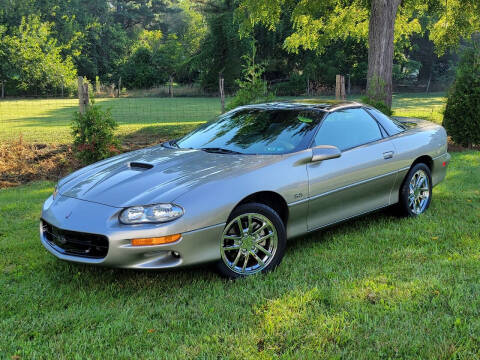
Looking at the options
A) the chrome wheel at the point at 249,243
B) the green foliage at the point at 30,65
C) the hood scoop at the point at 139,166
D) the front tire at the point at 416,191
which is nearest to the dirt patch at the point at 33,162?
the hood scoop at the point at 139,166

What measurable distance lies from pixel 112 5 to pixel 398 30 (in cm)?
5827

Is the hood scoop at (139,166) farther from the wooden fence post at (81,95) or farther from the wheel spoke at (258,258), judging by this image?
the wooden fence post at (81,95)

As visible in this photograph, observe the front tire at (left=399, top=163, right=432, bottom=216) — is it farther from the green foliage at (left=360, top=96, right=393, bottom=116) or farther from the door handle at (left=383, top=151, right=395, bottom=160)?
the green foliage at (left=360, top=96, right=393, bottom=116)

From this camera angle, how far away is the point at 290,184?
159 inches

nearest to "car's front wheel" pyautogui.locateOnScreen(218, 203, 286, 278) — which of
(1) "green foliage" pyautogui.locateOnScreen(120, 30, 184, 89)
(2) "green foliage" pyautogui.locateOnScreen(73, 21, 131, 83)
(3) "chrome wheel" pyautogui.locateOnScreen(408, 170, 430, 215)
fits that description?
(3) "chrome wheel" pyautogui.locateOnScreen(408, 170, 430, 215)

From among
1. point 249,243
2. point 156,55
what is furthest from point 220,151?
point 156,55

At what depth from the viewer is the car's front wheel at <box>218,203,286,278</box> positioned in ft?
12.2

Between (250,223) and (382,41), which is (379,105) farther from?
(250,223)

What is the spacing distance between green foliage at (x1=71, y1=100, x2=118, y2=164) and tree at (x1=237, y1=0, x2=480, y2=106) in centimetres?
654

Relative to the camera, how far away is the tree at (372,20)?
11969 mm

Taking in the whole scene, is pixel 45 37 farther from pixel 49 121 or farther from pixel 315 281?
pixel 315 281

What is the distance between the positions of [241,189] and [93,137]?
5555mm

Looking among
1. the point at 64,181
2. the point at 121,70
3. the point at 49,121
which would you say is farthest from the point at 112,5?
the point at 64,181

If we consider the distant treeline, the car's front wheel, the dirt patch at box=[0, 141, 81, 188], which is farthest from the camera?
the distant treeline
